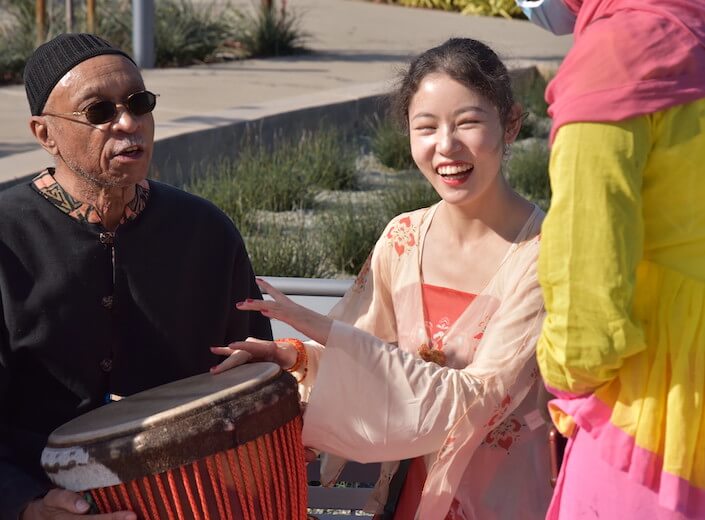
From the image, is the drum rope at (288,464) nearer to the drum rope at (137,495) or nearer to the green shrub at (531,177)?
the drum rope at (137,495)

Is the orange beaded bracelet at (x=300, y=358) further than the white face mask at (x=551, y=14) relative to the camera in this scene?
Yes

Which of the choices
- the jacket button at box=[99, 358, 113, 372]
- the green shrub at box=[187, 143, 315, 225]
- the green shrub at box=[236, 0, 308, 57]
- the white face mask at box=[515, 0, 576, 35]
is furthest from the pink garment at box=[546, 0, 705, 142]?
the green shrub at box=[236, 0, 308, 57]

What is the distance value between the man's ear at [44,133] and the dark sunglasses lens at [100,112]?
0.42 ft

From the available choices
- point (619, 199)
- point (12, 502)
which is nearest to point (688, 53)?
point (619, 199)

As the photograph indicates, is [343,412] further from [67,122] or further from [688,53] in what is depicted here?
[688,53]

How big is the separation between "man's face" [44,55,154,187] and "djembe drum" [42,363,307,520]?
0.58 metres

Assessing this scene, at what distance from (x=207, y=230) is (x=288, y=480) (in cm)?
72

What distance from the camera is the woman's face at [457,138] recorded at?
9.06 ft

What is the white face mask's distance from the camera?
2.20 metres

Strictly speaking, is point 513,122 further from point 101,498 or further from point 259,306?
point 101,498

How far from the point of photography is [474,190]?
2.79 metres

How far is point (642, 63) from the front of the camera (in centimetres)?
199

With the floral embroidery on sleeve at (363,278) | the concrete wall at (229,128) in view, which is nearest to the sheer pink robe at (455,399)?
the floral embroidery on sleeve at (363,278)

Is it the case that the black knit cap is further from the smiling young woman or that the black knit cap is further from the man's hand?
the man's hand
